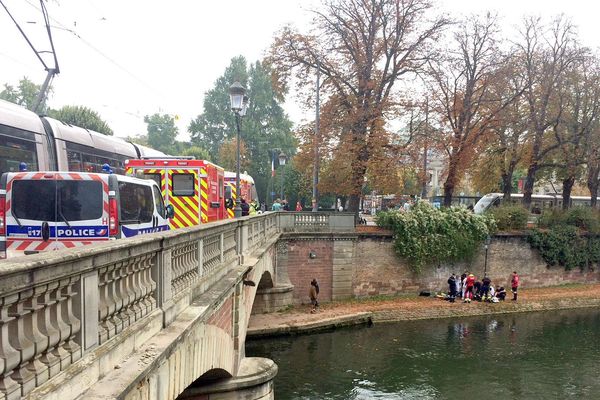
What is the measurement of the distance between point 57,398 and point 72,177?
17.4ft

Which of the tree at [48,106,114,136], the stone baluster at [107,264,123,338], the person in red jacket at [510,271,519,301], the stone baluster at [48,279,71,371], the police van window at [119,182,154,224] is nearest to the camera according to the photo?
the stone baluster at [48,279,71,371]

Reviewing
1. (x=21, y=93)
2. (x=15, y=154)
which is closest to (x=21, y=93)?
(x=21, y=93)

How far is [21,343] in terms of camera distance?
93.9 inches

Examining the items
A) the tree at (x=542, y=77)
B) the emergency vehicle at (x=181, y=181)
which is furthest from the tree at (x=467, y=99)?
the emergency vehicle at (x=181, y=181)

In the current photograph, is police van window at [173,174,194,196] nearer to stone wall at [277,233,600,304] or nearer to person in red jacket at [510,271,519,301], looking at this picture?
stone wall at [277,233,600,304]

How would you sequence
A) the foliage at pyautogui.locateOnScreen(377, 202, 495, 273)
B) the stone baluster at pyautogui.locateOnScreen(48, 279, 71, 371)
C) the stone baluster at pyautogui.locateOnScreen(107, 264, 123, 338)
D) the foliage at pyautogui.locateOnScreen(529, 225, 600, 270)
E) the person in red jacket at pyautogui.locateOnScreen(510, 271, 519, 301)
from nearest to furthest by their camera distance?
the stone baluster at pyautogui.locateOnScreen(48, 279, 71, 371) < the stone baluster at pyautogui.locateOnScreen(107, 264, 123, 338) < the foliage at pyautogui.locateOnScreen(377, 202, 495, 273) < the person in red jacket at pyautogui.locateOnScreen(510, 271, 519, 301) < the foliage at pyautogui.locateOnScreen(529, 225, 600, 270)

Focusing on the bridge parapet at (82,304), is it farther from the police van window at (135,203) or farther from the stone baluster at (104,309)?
the police van window at (135,203)

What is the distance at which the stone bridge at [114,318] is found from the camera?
2375 millimetres

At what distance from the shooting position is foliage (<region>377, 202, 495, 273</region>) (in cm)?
2405

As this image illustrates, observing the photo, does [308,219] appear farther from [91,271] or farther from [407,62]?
[91,271]

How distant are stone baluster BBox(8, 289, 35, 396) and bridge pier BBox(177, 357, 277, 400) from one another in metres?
6.43

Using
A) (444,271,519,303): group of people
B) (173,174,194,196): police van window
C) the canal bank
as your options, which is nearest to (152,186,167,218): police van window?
(173,174,194,196): police van window

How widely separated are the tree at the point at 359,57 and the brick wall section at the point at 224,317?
16808mm

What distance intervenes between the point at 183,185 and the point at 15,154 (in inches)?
158
